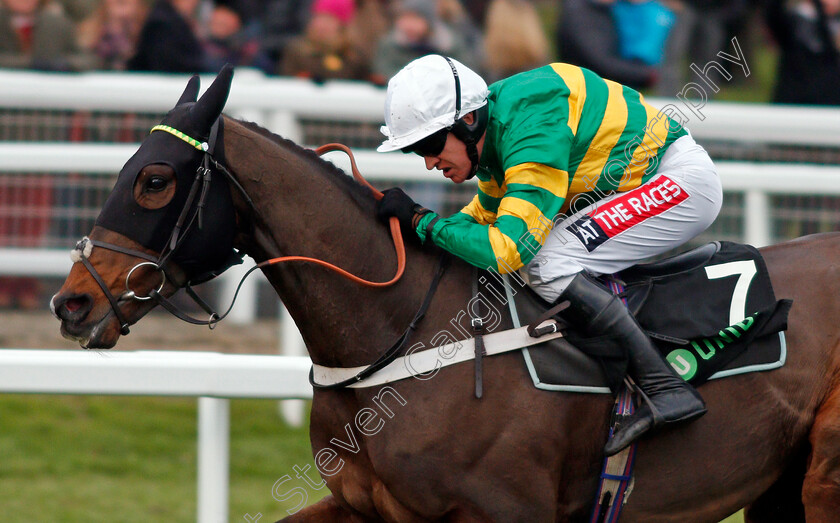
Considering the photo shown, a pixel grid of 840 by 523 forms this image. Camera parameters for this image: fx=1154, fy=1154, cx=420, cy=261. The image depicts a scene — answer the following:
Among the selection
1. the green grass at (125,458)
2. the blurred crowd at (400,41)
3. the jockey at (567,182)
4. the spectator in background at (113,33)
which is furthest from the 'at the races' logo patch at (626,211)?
the spectator in background at (113,33)

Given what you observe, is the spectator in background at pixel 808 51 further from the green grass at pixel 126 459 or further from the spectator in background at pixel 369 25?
the green grass at pixel 126 459

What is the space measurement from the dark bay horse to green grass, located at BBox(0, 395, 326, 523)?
5.85ft

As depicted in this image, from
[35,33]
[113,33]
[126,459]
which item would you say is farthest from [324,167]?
[113,33]

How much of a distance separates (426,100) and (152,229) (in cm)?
87

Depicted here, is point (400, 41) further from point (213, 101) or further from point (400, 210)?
point (213, 101)

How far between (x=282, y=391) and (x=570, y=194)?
47.3 inches

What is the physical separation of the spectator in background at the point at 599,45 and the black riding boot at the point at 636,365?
4.29 m

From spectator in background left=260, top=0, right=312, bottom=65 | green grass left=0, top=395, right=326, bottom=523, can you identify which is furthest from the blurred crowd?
green grass left=0, top=395, right=326, bottom=523

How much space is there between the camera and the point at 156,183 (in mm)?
3242

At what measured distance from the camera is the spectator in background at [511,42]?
7.47 metres

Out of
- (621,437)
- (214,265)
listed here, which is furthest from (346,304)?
(621,437)

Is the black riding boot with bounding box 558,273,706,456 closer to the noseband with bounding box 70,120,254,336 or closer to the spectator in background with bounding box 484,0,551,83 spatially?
the noseband with bounding box 70,120,254,336

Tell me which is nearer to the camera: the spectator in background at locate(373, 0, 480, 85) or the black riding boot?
the black riding boot

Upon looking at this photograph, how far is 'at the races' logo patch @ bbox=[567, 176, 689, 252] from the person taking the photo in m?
3.52
